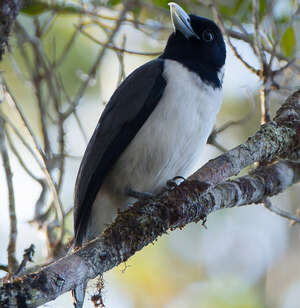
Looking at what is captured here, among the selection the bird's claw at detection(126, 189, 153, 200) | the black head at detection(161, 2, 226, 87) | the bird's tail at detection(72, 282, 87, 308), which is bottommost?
the bird's tail at detection(72, 282, 87, 308)

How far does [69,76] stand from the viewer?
6727 mm

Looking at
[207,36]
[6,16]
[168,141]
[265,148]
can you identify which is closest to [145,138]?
[168,141]

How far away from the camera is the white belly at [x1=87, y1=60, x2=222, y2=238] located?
400 centimetres

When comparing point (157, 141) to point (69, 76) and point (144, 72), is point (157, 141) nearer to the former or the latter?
point (144, 72)

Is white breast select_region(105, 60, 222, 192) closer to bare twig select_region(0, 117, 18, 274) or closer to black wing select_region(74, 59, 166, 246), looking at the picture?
black wing select_region(74, 59, 166, 246)

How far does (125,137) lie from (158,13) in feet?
5.50

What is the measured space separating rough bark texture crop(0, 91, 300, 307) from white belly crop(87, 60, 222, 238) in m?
0.44

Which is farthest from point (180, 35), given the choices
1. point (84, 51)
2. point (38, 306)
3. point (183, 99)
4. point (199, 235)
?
point (199, 235)

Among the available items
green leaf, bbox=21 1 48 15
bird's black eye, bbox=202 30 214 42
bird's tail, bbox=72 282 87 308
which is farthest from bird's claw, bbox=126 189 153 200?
green leaf, bbox=21 1 48 15

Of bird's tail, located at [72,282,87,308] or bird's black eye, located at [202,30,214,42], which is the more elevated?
bird's black eye, located at [202,30,214,42]

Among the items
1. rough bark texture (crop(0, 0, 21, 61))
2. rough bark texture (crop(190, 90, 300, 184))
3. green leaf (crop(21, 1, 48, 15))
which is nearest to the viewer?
rough bark texture (crop(0, 0, 21, 61))

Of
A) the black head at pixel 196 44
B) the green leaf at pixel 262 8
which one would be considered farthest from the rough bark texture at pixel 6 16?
the green leaf at pixel 262 8

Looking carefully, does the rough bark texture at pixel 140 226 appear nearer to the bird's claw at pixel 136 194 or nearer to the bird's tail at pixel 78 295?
the bird's tail at pixel 78 295

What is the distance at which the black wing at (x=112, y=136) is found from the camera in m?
4.09
